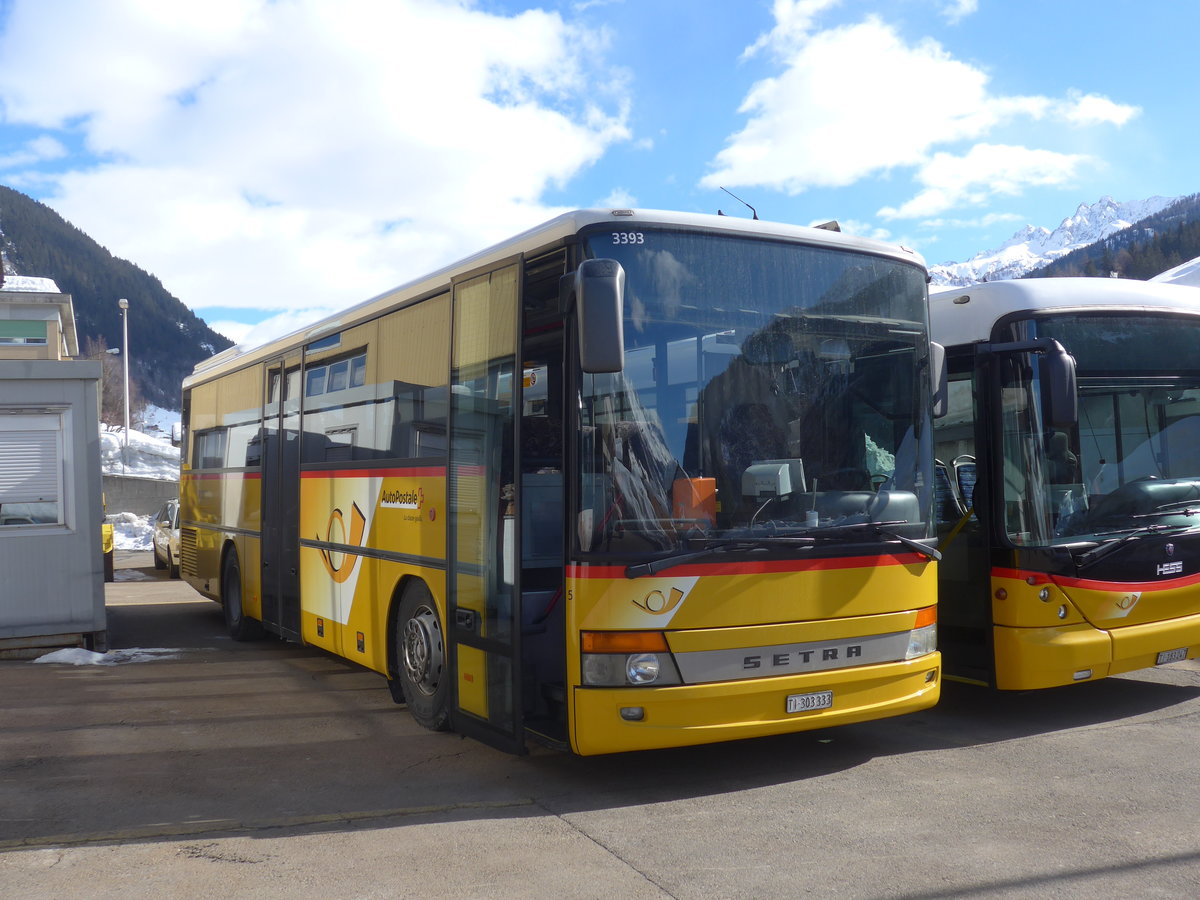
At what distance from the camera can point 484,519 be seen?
6.46 m

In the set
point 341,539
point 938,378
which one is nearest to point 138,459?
point 341,539

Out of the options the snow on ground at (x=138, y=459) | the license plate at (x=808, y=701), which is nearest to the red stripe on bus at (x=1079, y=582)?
the license plate at (x=808, y=701)

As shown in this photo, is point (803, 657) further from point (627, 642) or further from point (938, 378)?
point (938, 378)

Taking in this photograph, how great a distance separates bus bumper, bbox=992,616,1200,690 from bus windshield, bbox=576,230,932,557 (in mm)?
1461

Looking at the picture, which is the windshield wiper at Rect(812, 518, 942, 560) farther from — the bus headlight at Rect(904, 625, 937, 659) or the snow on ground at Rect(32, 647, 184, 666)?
the snow on ground at Rect(32, 647, 184, 666)

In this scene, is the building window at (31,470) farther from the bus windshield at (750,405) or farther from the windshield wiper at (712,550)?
the windshield wiper at (712,550)

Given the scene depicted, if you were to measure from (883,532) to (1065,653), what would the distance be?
6.46 ft

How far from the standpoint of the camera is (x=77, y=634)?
11.3 meters

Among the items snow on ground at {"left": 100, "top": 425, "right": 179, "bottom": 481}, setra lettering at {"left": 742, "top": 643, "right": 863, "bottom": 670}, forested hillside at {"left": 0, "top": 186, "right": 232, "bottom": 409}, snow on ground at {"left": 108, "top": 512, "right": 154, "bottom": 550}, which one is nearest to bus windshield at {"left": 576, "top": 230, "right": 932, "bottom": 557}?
setra lettering at {"left": 742, "top": 643, "right": 863, "bottom": 670}

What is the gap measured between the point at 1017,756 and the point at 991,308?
121 inches

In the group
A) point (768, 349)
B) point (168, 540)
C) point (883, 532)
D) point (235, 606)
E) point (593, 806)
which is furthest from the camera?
point (168, 540)

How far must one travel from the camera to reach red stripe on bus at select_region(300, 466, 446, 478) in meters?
7.16

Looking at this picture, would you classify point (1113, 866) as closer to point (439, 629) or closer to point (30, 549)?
point (439, 629)

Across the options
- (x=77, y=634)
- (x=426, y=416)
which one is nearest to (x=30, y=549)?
(x=77, y=634)
